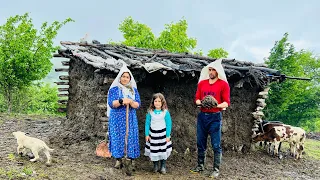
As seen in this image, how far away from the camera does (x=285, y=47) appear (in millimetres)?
22172

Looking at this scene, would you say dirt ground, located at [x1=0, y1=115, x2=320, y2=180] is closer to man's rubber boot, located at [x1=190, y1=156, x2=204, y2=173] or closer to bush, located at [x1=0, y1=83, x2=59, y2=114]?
man's rubber boot, located at [x1=190, y1=156, x2=204, y2=173]

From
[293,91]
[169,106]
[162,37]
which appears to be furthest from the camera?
[162,37]

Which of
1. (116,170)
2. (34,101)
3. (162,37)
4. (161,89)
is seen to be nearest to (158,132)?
(116,170)

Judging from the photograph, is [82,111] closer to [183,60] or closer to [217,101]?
[183,60]

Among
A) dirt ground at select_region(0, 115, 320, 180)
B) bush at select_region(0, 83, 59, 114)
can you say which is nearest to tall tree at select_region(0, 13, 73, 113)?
bush at select_region(0, 83, 59, 114)

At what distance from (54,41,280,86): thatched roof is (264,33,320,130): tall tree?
1215cm

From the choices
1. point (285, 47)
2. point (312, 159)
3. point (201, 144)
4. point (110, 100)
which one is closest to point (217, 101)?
point (201, 144)

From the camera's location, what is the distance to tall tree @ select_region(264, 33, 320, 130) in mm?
22219

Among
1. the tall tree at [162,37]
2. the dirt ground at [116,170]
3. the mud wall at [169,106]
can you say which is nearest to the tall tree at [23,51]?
the dirt ground at [116,170]

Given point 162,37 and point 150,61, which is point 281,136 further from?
point 162,37

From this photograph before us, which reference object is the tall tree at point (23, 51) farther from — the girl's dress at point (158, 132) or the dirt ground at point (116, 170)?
the girl's dress at point (158, 132)

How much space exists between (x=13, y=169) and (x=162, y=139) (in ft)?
8.52

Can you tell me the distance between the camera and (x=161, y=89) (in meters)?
8.05

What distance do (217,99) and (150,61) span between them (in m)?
2.07
